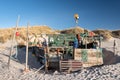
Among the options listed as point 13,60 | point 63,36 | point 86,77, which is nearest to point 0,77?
point 86,77

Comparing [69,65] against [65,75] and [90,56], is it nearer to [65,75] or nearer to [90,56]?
[65,75]

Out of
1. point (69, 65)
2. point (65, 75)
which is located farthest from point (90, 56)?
point (65, 75)

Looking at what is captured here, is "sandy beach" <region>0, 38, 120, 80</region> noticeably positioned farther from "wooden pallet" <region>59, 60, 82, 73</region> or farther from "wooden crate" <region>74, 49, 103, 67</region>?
"wooden crate" <region>74, 49, 103, 67</region>

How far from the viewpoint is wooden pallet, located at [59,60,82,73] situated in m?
21.1

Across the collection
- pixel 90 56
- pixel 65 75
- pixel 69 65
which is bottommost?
pixel 65 75

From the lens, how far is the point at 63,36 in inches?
1055

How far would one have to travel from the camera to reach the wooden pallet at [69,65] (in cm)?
2110

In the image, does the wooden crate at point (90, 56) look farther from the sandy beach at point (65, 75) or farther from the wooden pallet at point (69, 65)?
the wooden pallet at point (69, 65)

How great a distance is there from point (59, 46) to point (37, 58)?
295 centimetres

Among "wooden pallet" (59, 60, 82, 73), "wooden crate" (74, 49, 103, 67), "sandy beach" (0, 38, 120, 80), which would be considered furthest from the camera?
"wooden crate" (74, 49, 103, 67)

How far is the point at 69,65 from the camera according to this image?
21359 millimetres

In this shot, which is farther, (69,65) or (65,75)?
(69,65)

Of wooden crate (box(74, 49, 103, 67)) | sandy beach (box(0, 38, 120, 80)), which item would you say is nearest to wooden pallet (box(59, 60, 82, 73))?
sandy beach (box(0, 38, 120, 80))

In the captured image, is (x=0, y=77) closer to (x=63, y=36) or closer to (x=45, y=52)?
(x=45, y=52)
